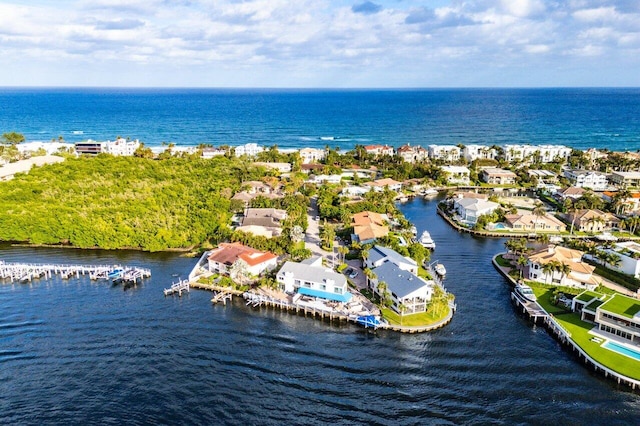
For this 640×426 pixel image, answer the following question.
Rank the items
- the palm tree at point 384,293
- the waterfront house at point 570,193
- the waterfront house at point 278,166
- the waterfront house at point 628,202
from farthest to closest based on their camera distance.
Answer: the waterfront house at point 278,166
the waterfront house at point 570,193
the waterfront house at point 628,202
the palm tree at point 384,293

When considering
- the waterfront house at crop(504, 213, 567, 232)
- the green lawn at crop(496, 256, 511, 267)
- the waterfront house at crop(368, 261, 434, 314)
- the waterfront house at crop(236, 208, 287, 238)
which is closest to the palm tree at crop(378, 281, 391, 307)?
the waterfront house at crop(368, 261, 434, 314)

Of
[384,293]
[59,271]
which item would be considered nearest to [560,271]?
[384,293]

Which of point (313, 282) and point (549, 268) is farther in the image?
point (549, 268)

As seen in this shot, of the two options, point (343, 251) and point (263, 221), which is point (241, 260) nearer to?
point (343, 251)

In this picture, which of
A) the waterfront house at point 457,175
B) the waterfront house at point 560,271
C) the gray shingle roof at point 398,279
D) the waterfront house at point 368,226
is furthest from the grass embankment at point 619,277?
the waterfront house at point 457,175

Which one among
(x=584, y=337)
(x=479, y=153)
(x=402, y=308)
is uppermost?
(x=479, y=153)

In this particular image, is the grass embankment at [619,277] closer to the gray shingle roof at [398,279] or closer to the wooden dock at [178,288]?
the gray shingle roof at [398,279]

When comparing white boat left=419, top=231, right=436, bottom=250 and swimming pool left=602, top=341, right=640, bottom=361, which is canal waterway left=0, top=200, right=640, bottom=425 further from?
white boat left=419, top=231, right=436, bottom=250
